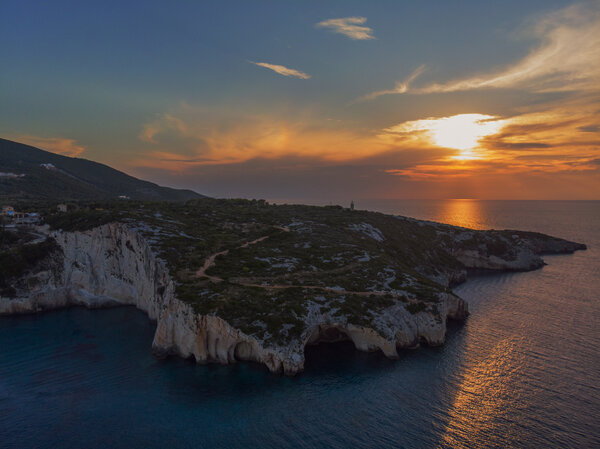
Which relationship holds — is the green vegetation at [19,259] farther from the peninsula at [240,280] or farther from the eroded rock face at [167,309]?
the eroded rock face at [167,309]

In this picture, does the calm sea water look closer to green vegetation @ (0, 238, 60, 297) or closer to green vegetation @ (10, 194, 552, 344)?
green vegetation @ (10, 194, 552, 344)

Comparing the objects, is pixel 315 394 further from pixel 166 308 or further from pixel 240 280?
pixel 166 308

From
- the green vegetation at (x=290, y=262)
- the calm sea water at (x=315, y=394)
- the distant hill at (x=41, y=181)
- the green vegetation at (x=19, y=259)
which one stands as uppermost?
the distant hill at (x=41, y=181)

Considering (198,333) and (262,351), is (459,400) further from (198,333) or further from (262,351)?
(198,333)

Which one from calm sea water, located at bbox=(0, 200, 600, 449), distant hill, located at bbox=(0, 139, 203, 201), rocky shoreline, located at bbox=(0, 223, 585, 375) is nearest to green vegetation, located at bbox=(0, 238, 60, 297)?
rocky shoreline, located at bbox=(0, 223, 585, 375)

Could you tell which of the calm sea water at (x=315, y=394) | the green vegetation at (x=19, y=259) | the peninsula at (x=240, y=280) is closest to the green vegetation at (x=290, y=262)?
the peninsula at (x=240, y=280)

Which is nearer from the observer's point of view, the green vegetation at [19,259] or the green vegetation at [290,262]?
the green vegetation at [290,262]

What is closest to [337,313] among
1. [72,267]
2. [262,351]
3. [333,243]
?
[262,351]
